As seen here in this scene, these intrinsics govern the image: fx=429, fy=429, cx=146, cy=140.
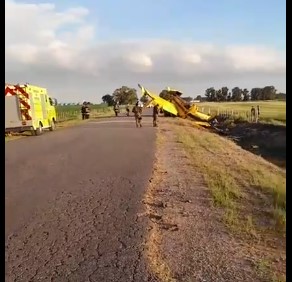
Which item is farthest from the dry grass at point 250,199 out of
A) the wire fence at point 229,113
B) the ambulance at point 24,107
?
the wire fence at point 229,113

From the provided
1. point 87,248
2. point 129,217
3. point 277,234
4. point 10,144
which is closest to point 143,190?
point 129,217

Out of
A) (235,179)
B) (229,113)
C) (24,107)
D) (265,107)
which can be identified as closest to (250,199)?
(235,179)

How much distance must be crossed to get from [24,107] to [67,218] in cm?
344

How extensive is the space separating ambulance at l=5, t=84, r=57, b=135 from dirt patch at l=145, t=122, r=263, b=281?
7.39 feet

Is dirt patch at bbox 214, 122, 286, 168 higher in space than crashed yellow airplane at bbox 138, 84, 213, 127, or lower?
lower

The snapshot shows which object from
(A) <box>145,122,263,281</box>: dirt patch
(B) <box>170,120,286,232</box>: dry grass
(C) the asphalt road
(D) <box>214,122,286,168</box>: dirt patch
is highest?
(C) the asphalt road

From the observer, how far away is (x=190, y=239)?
255 inches

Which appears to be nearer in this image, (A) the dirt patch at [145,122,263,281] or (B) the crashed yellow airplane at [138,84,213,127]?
(A) the dirt patch at [145,122,263,281]

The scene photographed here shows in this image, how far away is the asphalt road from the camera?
375 cm

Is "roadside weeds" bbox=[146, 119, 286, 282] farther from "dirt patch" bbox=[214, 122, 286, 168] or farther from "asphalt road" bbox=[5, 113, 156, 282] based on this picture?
"dirt patch" bbox=[214, 122, 286, 168]

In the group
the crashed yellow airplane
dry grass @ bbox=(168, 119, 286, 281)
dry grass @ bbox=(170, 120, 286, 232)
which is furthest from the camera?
the crashed yellow airplane

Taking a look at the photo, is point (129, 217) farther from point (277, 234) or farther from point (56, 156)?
point (277, 234)

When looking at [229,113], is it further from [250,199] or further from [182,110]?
[250,199]

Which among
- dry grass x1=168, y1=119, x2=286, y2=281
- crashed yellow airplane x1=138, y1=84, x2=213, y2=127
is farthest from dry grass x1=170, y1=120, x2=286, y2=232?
crashed yellow airplane x1=138, y1=84, x2=213, y2=127
